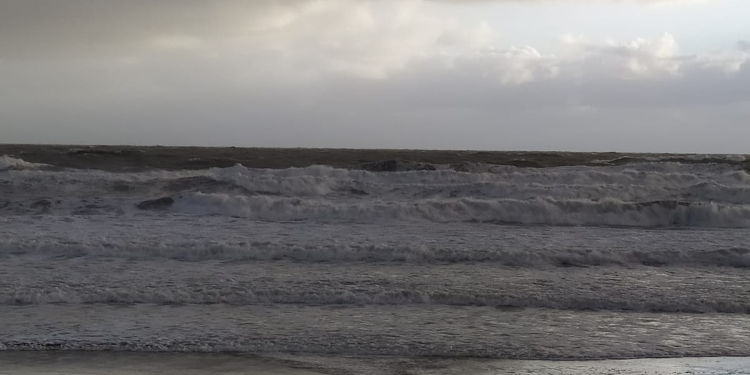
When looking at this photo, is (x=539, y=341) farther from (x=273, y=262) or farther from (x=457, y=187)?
(x=457, y=187)

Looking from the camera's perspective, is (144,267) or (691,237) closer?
(144,267)

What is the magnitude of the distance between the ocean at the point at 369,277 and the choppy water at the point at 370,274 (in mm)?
39

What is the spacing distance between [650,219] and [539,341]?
11.3 m

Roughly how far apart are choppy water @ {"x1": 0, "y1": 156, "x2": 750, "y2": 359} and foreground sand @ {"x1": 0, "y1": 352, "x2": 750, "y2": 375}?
9.7 inches

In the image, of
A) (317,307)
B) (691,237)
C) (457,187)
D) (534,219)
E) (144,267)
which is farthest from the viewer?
(457,187)

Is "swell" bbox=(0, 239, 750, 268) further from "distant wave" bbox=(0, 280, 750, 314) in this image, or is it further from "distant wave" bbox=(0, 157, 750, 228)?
"distant wave" bbox=(0, 157, 750, 228)

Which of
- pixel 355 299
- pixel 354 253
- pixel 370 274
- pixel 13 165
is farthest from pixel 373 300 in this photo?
pixel 13 165

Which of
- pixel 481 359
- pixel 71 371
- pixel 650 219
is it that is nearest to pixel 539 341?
pixel 481 359

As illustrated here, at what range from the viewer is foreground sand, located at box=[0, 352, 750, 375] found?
6.48 metres

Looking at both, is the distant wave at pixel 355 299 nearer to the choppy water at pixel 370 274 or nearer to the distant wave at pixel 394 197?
the choppy water at pixel 370 274

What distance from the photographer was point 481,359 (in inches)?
275

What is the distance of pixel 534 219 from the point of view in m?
17.4

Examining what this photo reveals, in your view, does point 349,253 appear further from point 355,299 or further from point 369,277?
point 355,299

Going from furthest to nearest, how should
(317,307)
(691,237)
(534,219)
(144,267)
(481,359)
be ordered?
(534,219) → (691,237) → (144,267) → (317,307) → (481,359)
